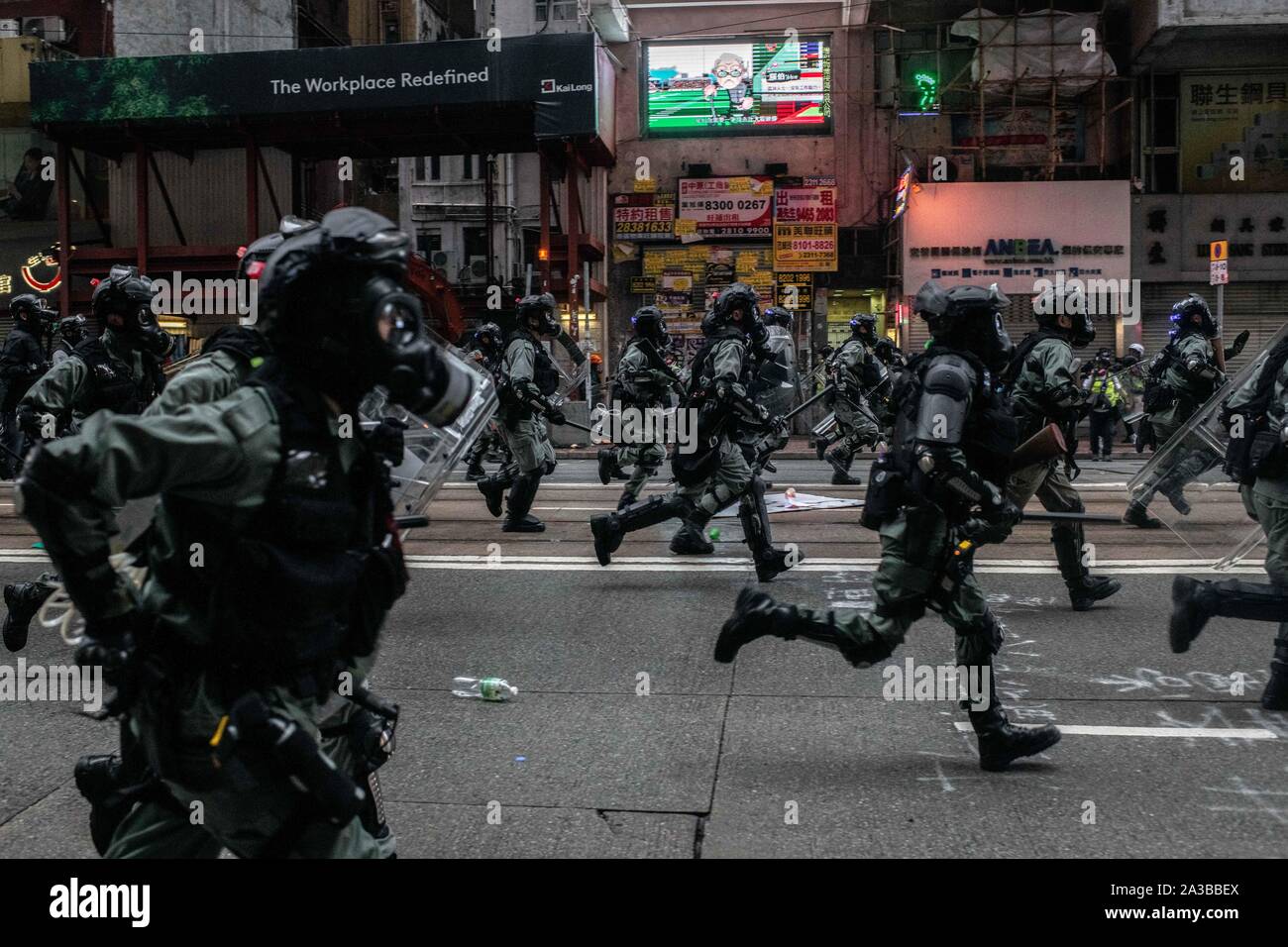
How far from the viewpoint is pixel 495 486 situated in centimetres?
1070

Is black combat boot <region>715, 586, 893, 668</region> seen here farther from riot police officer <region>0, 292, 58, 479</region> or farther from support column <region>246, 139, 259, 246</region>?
support column <region>246, 139, 259, 246</region>

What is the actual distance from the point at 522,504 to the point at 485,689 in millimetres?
4998

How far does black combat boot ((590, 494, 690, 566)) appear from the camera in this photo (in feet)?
27.3

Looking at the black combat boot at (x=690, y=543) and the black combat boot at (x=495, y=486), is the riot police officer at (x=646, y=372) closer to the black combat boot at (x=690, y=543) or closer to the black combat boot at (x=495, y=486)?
the black combat boot at (x=495, y=486)

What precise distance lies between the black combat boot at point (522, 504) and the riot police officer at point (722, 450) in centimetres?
196

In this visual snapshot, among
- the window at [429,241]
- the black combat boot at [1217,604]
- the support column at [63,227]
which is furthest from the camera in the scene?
the window at [429,241]

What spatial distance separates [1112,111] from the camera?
953 inches

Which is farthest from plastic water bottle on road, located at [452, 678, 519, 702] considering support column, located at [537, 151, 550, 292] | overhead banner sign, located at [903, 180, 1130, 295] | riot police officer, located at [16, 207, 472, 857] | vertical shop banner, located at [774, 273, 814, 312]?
vertical shop banner, located at [774, 273, 814, 312]

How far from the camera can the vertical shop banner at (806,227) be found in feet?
84.5

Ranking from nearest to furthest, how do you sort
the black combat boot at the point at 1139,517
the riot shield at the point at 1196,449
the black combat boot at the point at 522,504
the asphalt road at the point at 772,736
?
the asphalt road at the point at 772,736
the riot shield at the point at 1196,449
the black combat boot at the point at 1139,517
the black combat boot at the point at 522,504

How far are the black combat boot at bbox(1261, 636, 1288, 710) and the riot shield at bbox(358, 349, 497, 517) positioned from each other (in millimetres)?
3463

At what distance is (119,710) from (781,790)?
8.18 feet

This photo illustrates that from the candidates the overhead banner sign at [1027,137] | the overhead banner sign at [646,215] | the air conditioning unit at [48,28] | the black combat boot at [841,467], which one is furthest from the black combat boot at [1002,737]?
the air conditioning unit at [48,28]
